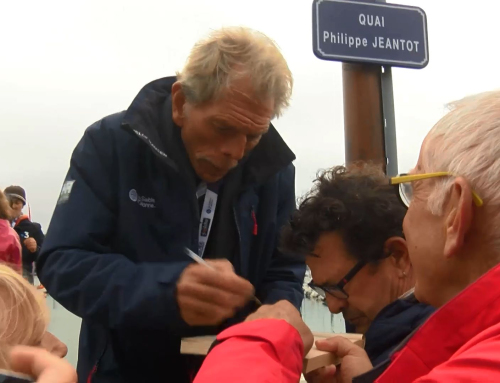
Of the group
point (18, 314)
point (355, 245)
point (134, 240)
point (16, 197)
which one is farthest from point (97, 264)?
point (16, 197)

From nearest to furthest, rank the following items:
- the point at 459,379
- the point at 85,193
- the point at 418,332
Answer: the point at 459,379 < the point at 418,332 < the point at 85,193

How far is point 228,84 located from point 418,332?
42.2 inches

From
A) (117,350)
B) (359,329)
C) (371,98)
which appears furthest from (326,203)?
(371,98)

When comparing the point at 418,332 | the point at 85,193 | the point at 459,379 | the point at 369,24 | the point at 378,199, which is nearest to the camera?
the point at 459,379

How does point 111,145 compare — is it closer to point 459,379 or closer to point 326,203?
point 326,203

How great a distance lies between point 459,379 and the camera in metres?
0.75

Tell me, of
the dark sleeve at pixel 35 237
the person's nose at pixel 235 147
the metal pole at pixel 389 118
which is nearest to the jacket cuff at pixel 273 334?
the person's nose at pixel 235 147

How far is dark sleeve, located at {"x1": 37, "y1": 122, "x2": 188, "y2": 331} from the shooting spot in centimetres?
160

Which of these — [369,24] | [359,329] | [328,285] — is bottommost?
[359,329]

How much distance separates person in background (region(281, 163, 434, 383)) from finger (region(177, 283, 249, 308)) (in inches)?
18.8

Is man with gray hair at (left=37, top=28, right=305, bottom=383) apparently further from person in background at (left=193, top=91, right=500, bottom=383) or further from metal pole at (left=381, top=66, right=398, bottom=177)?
metal pole at (left=381, top=66, right=398, bottom=177)

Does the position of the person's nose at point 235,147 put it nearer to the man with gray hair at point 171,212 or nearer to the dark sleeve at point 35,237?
the man with gray hair at point 171,212

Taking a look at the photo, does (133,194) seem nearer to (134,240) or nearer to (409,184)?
(134,240)

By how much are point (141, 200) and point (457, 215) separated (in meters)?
1.08
